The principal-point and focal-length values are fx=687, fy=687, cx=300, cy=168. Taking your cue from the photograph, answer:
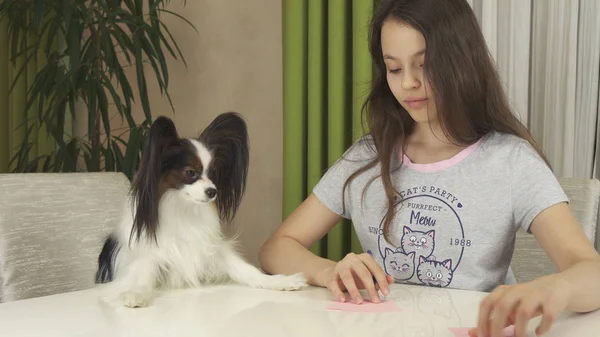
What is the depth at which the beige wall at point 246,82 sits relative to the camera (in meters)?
3.13

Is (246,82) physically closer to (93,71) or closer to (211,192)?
(93,71)

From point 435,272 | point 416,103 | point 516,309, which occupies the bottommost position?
point 435,272

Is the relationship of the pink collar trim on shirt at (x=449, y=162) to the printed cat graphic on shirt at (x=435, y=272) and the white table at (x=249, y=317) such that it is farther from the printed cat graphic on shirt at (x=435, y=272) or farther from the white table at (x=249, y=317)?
the white table at (x=249, y=317)

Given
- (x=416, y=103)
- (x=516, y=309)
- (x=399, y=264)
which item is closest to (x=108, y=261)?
(x=399, y=264)

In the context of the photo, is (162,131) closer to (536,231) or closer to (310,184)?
(536,231)

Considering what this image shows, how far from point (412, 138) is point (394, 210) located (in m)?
0.22

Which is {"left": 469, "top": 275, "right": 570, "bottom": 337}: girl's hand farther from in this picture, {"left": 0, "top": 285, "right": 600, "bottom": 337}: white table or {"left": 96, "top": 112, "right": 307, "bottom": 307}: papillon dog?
{"left": 96, "top": 112, "right": 307, "bottom": 307}: papillon dog

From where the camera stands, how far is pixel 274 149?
3129mm

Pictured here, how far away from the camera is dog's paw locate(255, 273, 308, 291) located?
4.39 feet

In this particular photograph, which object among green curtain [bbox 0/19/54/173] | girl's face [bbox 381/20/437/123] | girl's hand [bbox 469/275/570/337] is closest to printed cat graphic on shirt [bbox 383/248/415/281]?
girl's face [bbox 381/20/437/123]

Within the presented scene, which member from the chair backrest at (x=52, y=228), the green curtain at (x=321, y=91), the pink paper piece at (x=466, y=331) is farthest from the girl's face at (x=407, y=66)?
the green curtain at (x=321, y=91)

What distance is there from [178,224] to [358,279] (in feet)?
1.35

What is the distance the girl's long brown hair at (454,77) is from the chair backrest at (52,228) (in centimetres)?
A: 72

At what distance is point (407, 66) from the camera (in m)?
1.48
